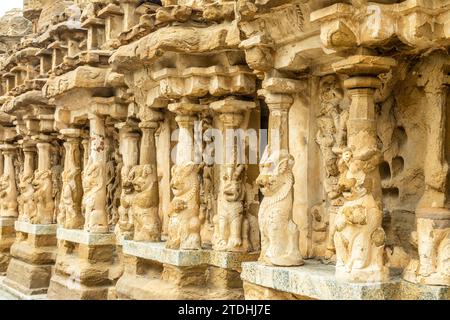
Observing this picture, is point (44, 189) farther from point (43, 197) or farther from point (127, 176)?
point (127, 176)

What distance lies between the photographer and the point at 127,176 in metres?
7.45

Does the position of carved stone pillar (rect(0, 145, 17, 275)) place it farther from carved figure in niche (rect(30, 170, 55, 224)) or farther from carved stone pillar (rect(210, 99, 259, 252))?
carved stone pillar (rect(210, 99, 259, 252))

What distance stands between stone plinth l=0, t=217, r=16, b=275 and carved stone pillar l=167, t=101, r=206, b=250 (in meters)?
7.19

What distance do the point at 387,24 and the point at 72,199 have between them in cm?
643

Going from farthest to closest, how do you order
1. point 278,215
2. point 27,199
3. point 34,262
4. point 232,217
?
point 27,199 < point 34,262 < point 232,217 < point 278,215

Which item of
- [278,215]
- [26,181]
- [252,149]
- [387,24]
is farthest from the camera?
[26,181]

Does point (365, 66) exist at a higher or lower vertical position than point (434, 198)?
higher

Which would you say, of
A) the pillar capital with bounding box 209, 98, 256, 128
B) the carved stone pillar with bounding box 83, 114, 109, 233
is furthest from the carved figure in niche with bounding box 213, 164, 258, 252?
the carved stone pillar with bounding box 83, 114, 109, 233

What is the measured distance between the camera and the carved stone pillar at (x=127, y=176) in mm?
7570

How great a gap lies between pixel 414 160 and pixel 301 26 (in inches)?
50.1

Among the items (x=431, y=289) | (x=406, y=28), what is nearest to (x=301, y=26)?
(x=406, y=28)

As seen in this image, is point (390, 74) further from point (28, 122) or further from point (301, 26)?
point (28, 122)

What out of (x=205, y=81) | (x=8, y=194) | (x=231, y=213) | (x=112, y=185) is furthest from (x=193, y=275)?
(x=8, y=194)

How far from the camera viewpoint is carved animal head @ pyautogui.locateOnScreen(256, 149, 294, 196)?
4.87 m
